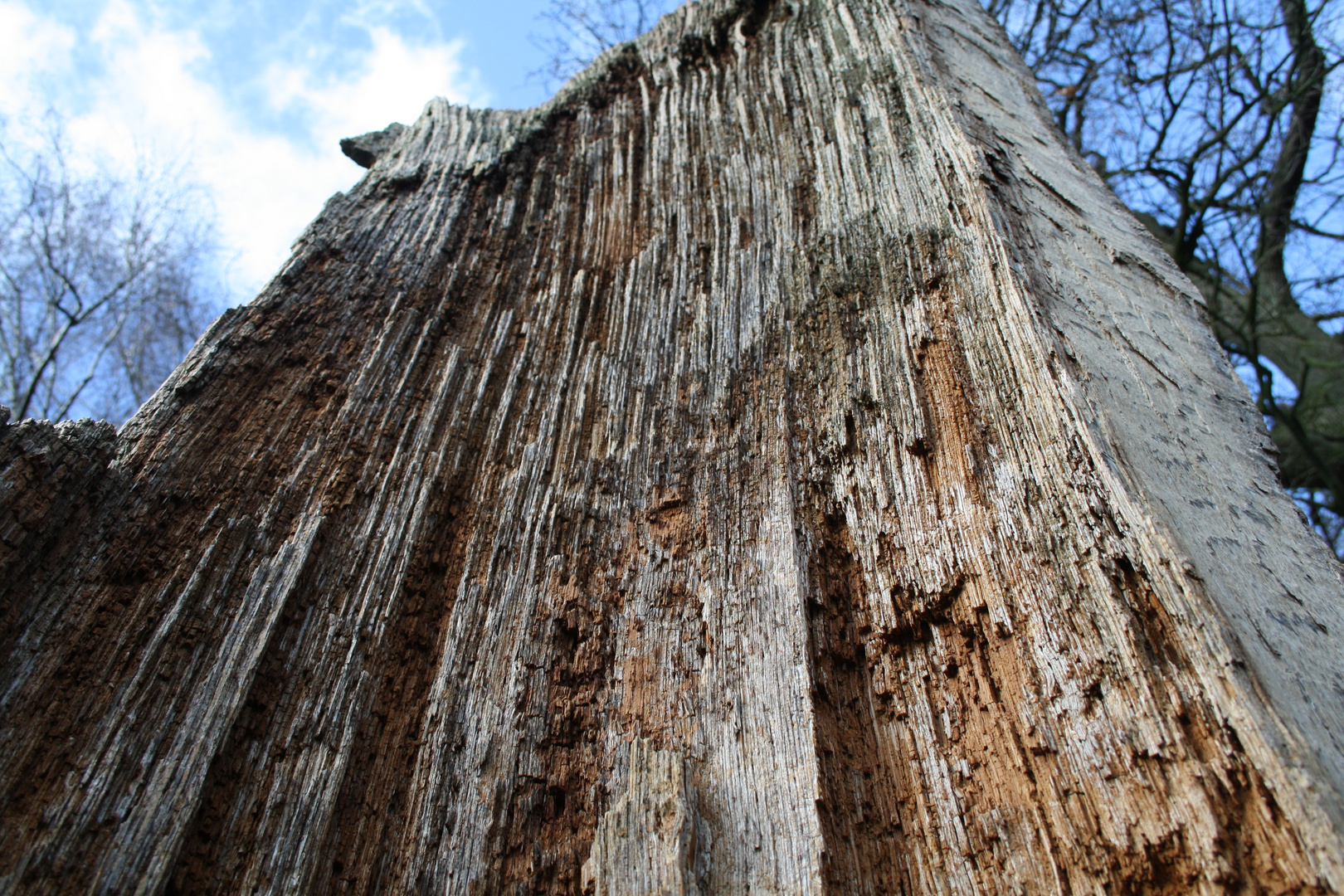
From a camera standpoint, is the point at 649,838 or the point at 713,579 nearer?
the point at 649,838

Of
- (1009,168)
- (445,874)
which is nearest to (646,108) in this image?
(1009,168)

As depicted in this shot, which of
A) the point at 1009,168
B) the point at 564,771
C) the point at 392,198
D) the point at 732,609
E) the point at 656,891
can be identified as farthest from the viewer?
the point at 392,198

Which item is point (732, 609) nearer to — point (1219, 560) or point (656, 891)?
point (656, 891)

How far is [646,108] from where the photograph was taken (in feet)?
8.89

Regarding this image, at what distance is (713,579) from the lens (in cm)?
156

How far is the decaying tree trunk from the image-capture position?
113cm

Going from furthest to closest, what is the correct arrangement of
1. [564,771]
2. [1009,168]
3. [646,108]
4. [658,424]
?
[646,108], [1009,168], [658,424], [564,771]

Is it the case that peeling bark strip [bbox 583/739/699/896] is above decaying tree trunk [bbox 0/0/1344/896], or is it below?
below

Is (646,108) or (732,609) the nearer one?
(732,609)

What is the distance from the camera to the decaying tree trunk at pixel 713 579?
113 centimetres

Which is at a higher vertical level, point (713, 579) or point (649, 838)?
point (713, 579)

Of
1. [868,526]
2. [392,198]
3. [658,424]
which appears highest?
[392,198]

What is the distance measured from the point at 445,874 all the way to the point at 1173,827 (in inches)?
45.0

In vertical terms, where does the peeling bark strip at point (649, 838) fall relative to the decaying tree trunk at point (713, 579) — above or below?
below
